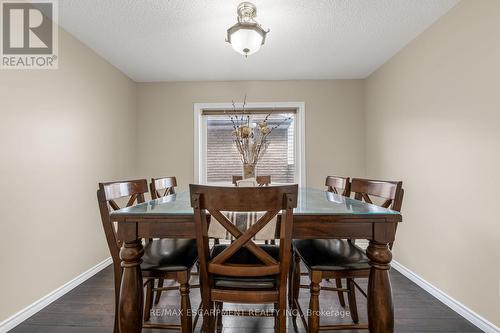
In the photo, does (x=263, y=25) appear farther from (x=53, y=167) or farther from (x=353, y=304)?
(x=353, y=304)

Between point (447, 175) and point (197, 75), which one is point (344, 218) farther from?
point (197, 75)

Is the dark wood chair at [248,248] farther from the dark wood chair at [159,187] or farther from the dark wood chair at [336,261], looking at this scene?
the dark wood chair at [159,187]

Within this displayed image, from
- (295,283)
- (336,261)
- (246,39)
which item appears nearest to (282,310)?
(336,261)

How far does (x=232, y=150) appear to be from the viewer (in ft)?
11.8

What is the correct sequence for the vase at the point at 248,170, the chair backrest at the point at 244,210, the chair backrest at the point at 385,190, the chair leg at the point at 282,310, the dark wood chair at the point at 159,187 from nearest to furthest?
the chair backrest at the point at 244,210 → the chair leg at the point at 282,310 → the chair backrest at the point at 385,190 → the vase at the point at 248,170 → the dark wood chair at the point at 159,187

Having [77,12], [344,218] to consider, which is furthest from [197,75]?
[344,218]

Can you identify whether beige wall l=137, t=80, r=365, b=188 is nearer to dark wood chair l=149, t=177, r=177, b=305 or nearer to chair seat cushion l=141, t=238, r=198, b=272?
dark wood chair l=149, t=177, r=177, b=305

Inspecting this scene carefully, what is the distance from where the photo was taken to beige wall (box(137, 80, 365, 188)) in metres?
3.46

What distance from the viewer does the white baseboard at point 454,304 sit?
5.38 feet

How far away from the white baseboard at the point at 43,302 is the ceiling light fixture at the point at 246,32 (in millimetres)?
2416

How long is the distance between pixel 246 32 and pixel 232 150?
2.06 metres

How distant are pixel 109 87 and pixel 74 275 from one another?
2.02 metres

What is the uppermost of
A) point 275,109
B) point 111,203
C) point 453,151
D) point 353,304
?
point 275,109

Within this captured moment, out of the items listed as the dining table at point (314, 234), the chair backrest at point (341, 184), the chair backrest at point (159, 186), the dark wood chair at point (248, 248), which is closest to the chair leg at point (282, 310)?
the dark wood chair at point (248, 248)
